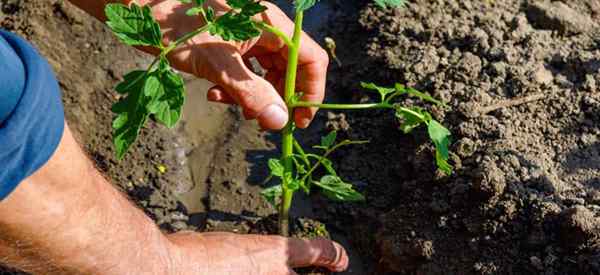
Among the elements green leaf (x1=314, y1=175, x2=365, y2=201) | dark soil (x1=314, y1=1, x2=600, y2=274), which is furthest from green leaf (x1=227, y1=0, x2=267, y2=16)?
dark soil (x1=314, y1=1, x2=600, y2=274)

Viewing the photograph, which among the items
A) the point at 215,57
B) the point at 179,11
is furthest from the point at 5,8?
the point at 215,57

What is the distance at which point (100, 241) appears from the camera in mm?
2107

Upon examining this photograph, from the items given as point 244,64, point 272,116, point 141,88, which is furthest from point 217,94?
point 141,88

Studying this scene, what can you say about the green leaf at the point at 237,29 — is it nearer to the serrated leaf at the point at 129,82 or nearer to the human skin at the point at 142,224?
the serrated leaf at the point at 129,82

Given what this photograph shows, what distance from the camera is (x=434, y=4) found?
325 cm

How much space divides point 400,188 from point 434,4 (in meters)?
0.90

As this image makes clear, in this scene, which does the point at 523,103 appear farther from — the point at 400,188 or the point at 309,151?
the point at 309,151

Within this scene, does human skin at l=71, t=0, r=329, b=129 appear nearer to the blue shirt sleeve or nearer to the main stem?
the main stem

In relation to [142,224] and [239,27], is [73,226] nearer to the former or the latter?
[142,224]

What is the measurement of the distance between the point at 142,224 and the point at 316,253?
0.63 m

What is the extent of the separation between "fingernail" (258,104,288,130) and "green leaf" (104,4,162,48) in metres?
0.41

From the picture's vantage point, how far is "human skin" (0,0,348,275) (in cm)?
190

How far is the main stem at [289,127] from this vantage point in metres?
2.10

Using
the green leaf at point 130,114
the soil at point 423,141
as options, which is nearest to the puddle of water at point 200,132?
the soil at point 423,141
